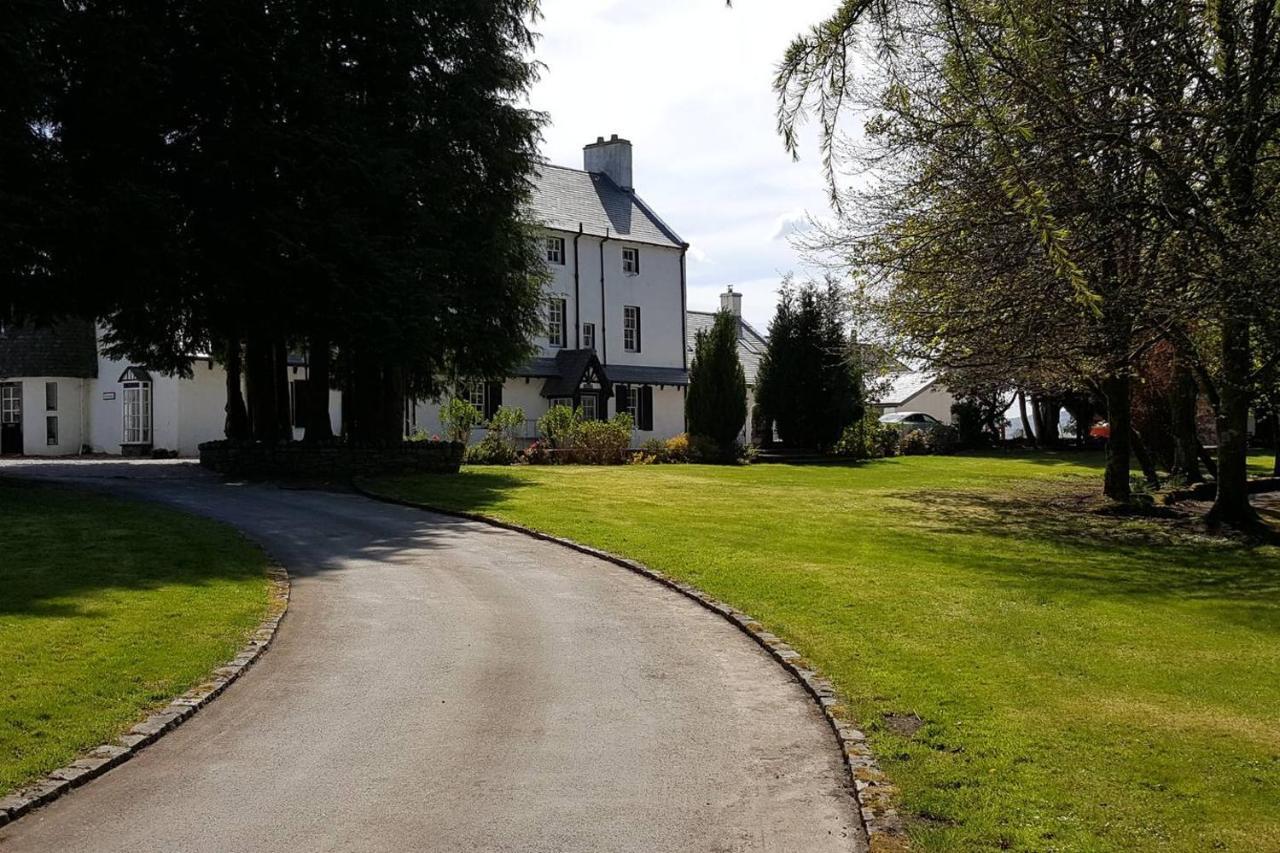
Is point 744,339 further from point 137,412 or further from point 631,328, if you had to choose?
point 137,412

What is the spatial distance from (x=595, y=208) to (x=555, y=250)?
4285 mm

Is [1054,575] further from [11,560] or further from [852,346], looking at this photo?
[11,560]

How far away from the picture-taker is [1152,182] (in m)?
14.5

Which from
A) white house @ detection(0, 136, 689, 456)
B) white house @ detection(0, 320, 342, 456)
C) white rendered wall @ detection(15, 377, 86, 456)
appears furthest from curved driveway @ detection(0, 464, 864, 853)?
white rendered wall @ detection(15, 377, 86, 456)

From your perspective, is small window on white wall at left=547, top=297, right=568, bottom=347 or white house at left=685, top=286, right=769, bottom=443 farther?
white house at left=685, top=286, right=769, bottom=443

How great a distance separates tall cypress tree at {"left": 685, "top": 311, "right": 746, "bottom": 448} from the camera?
3750cm

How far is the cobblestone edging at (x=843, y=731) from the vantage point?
5.69 metres

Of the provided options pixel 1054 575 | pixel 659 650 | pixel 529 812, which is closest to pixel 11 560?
pixel 659 650

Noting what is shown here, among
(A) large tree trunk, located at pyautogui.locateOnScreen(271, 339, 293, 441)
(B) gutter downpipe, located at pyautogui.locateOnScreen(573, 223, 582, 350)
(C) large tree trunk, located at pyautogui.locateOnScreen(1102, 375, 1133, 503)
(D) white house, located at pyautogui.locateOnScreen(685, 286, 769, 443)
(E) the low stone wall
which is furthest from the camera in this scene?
(D) white house, located at pyautogui.locateOnScreen(685, 286, 769, 443)

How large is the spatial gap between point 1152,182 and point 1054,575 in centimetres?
550

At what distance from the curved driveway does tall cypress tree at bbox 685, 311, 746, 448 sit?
991 inches

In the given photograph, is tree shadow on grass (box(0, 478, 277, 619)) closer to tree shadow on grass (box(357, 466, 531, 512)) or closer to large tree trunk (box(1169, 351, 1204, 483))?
tree shadow on grass (box(357, 466, 531, 512))

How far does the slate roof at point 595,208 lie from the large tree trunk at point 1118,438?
1049 inches

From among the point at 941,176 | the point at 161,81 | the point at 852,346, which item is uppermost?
the point at 161,81
